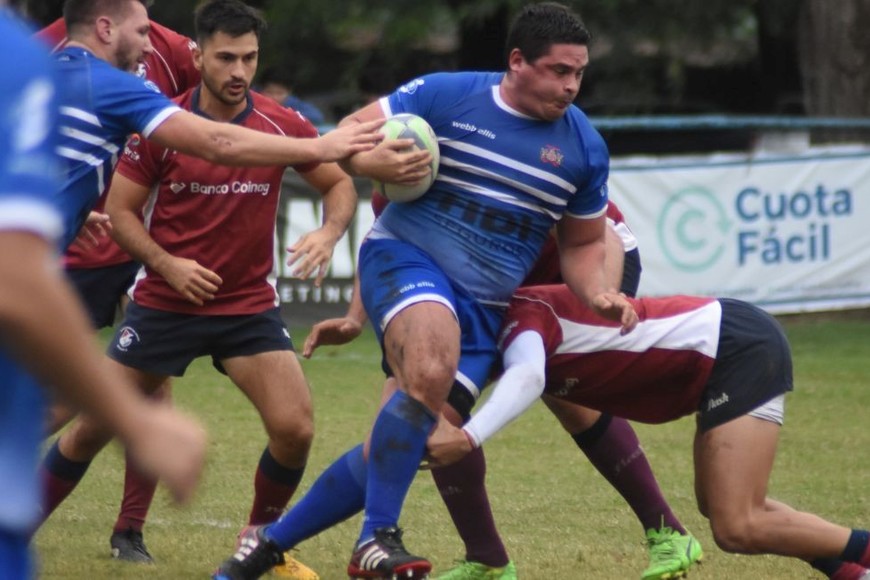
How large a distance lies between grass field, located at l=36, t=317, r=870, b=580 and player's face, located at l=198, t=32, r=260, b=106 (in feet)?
4.93

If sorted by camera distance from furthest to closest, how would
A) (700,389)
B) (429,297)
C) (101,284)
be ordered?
(101,284) < (700,389) < (429,297)

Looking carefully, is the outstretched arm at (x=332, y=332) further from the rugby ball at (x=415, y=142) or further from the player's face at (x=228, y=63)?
the player's face at (x=228, y=63)

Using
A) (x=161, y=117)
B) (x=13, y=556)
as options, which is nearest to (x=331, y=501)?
(x=161, y=117)

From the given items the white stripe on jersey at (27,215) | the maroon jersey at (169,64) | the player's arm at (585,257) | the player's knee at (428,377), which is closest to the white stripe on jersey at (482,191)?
the player's arm at (585,257)

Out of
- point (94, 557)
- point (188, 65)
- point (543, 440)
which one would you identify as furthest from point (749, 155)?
point (94, 557)

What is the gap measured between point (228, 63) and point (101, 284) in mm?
1445

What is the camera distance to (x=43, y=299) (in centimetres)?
193

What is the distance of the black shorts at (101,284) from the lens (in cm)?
635

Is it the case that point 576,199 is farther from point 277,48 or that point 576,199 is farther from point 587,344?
point 277,48

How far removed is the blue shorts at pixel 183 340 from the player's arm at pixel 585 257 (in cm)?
109

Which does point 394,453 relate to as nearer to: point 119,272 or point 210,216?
point 210,216

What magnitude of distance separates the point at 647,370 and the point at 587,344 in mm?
210

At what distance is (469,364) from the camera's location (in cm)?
487

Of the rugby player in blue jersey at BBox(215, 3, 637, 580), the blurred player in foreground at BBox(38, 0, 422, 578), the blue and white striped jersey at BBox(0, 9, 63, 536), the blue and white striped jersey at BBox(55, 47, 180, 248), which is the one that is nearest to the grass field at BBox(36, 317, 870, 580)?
the blurred player in foreground at BBox(38, 0, 422, 578)
